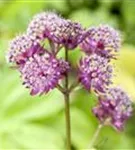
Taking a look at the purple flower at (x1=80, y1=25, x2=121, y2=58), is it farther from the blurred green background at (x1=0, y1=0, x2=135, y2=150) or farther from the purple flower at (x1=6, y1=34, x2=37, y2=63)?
the blurred green background at (x1=0, y1=0, x2=135, y2=150)

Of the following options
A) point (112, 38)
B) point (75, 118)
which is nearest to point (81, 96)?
point (75, 118)

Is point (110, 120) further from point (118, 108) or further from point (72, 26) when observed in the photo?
point (72, 26)

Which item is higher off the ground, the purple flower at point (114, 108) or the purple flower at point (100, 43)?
the purple flower at point (100, 43)

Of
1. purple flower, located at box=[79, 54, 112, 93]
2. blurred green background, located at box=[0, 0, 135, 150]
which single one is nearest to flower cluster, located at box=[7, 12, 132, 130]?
purple flower, located at box=[79, 54, 112, 93]

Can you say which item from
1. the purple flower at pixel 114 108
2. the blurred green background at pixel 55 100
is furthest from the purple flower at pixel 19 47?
the blurred green background at pixel 55 100

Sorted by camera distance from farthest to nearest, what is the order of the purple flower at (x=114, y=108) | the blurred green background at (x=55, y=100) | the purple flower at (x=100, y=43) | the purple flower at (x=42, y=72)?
the blurred green background at (x=55, y=100) < the purple flower at (x=114, y=108) < the purple flower at (x=100, y=43) < the purple flower at (x=42, y=72)

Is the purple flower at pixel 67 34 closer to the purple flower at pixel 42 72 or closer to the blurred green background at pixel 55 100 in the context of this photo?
the purple flower at pixel 42 72
